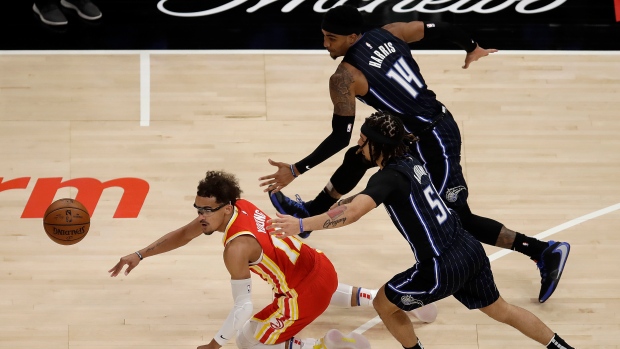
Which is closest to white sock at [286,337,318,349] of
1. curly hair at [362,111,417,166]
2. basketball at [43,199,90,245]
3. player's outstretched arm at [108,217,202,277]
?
player's outstretched arm at [108,217,202,277]

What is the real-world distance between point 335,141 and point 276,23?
3931mm

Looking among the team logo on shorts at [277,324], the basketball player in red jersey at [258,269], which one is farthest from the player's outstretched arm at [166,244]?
the team logo on shorts at [277,324]

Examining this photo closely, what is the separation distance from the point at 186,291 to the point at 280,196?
1.19 meters

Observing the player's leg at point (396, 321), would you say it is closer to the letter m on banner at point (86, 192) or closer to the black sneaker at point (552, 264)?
the black sneaker at point (552, 264)

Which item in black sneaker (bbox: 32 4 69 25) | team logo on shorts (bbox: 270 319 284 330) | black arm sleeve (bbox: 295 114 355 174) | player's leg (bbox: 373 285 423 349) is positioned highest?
black arm sleeve (bbox: 295 114 355 174)

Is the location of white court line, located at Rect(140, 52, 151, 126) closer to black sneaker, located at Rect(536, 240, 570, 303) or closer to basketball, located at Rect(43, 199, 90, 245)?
basketball, located at Rect(43, 199, 90, 245)

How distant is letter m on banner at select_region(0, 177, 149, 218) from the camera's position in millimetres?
9438

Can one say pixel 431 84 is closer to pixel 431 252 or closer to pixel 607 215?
pixel 607 215

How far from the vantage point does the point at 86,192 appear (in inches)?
378

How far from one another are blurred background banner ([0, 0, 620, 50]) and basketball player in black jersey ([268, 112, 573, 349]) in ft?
14.5

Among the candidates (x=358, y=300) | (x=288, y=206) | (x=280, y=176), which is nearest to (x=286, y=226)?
(x=280, y=176)

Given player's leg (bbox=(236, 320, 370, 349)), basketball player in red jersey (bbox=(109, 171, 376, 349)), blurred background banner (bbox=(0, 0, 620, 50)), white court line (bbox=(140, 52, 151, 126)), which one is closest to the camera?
basketball player in red jersey (bbox=(109, 171, 376, 349))

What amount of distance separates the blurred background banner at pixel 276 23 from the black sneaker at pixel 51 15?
0.07 metres

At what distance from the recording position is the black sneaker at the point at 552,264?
338 inches
